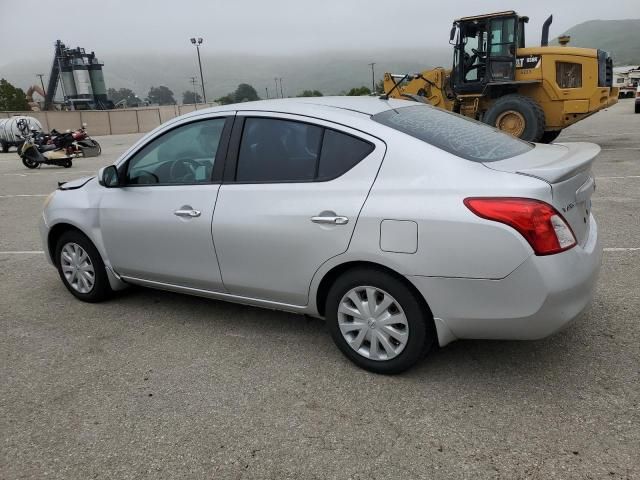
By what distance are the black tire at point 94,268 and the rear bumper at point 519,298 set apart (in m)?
2.66

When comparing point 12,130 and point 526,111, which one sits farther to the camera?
point 12,130

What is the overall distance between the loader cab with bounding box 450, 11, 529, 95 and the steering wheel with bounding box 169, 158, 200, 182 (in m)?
10.8

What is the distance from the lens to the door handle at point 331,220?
9.83 feet

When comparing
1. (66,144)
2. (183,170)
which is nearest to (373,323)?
(183,170)

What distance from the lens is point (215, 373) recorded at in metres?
3.30

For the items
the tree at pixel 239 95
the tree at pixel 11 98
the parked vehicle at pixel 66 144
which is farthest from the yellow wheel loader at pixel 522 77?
the tree at pixel 11 98

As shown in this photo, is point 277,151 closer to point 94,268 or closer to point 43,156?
point 94,268

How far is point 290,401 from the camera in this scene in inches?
116

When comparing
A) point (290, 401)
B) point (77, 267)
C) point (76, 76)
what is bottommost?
point (290, 401)

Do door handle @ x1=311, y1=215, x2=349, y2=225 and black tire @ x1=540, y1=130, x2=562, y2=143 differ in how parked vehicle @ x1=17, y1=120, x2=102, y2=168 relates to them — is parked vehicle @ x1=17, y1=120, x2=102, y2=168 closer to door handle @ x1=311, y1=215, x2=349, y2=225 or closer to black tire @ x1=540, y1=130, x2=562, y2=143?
black tire @ x1=540, y1=130, x2=562, y2=143

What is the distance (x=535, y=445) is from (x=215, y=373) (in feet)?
5.92

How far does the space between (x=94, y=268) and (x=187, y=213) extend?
3.95ft

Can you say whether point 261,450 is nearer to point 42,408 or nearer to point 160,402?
point 160,402

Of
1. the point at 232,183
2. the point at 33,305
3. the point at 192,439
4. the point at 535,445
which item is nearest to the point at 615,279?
the point at 535,445
